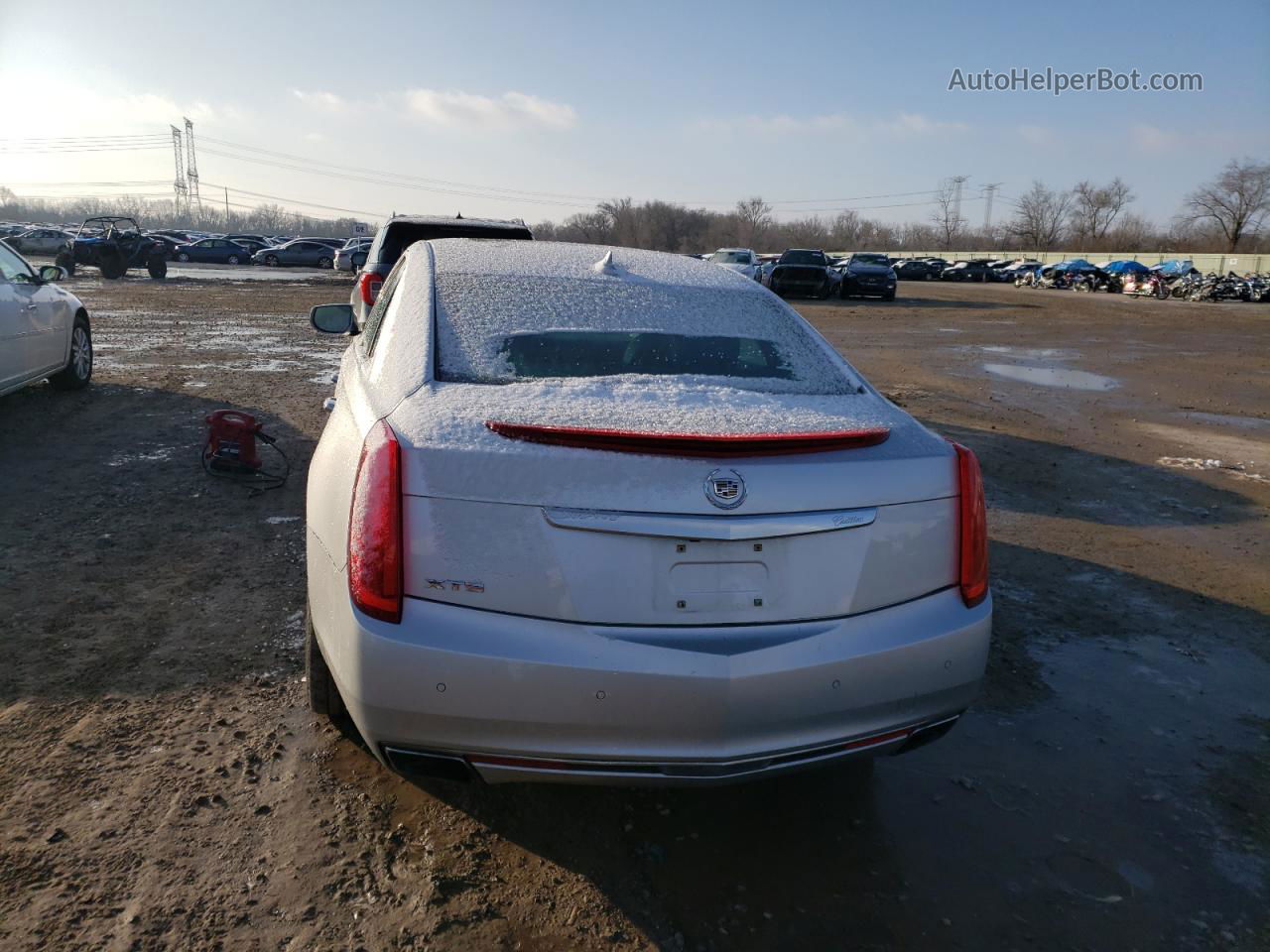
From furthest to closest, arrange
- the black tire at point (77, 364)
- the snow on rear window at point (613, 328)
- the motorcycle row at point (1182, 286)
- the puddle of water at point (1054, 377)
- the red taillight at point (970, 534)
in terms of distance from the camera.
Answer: the motorcycle row at point (1182, 286)
the puddle of water at point (1054, 377)
the black tire at point (77, 364)
the snow on rear window at point (613, 328)
the red taillight at point (970, 534)

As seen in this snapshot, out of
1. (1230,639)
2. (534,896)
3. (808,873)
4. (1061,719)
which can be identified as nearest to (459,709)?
(534,896)

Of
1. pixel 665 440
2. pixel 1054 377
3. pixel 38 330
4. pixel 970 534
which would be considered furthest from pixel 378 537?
pixel 1054 377

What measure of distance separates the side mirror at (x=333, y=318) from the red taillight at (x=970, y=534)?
3474 mm

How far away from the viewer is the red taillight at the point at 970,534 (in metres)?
2.49

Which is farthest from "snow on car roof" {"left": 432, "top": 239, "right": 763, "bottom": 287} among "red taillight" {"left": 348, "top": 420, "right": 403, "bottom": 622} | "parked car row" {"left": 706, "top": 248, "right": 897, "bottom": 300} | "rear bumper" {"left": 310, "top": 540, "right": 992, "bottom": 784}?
"parked car row" {"left": 706, "top": 248, "right": 897, "bottom": 300}

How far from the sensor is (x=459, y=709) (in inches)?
84.4

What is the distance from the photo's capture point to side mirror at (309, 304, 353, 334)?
4867 millimetres

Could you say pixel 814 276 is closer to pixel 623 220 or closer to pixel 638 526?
pixel 638 526

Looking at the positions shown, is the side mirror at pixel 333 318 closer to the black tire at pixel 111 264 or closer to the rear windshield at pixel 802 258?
the rear windshield at pixel 802 258

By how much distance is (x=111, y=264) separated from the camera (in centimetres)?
3130

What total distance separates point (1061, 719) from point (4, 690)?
386 centimetres

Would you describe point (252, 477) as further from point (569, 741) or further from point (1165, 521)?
point (1165, 521)

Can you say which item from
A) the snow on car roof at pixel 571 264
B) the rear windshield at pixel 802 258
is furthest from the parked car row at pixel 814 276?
the snow on car roof at pixel 571 264

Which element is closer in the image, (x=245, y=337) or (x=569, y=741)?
(x=569, y=741)
